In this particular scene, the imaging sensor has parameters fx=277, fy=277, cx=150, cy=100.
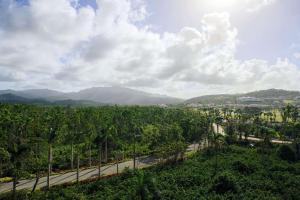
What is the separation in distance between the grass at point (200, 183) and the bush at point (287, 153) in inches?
199

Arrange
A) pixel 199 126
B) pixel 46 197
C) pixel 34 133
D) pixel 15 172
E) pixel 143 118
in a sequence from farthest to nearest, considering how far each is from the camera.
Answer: pixel 143 118
pixel 199 126
pixel 34 133
pixel 46 197
pixel 15 172

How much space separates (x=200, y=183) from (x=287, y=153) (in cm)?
3249

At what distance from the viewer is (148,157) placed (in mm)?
74000

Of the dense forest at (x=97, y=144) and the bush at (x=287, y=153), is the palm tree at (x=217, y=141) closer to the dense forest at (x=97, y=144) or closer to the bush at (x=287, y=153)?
the dense forest at (x=97, y=144)

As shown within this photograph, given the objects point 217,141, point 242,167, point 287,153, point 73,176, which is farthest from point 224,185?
point 287,153

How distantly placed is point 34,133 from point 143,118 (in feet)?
183

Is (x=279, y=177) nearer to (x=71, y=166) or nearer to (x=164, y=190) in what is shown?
(x=164, y=190)

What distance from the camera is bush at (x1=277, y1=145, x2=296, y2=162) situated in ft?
229

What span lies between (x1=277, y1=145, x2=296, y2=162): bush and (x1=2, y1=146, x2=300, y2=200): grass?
5.05 metres

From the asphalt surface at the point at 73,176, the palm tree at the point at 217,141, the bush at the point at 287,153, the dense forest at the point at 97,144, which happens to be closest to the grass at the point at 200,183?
the dense forest at the point at 97,144

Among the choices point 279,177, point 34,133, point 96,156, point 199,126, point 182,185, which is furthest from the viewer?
point 199,126

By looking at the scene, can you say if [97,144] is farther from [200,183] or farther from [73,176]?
[200,183]

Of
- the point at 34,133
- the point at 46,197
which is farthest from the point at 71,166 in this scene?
the point at 46,197

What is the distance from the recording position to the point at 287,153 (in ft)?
230
